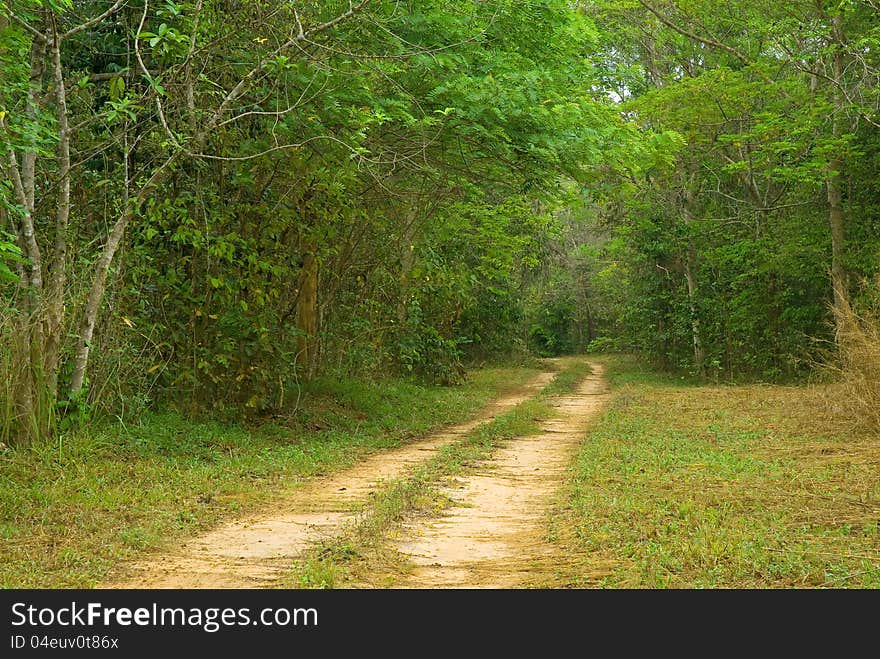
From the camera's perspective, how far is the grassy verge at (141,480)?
18.4 feet

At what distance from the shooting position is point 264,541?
6043 millimetres

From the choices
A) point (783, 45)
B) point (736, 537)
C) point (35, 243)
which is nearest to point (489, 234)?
point (783, 45)

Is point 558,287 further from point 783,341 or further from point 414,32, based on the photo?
point 414,32

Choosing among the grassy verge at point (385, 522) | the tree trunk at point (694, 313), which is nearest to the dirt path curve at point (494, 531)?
the grassy verge at point (385, 522)

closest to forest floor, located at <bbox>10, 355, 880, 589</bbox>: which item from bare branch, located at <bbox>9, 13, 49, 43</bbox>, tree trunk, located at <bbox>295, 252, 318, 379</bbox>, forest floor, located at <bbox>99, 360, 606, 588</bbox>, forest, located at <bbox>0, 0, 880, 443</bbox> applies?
forest floor, located at <bbox>99, 360, 606, 588</bbox>

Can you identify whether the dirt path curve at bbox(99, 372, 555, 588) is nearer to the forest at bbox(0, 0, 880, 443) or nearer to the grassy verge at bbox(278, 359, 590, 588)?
the grassy verge at bbox(278, 359, 590, 588)

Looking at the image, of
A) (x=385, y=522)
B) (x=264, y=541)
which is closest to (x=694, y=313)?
(x=385, y=522)

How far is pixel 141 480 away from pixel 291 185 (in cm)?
488

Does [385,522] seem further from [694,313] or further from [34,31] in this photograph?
[694,313]

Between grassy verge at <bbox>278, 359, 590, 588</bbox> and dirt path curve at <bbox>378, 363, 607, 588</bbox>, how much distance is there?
138 millimetres

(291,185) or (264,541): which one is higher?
(291,185)

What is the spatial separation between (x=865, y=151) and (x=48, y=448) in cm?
1644

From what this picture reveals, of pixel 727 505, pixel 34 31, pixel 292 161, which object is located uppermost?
pixel 34 31

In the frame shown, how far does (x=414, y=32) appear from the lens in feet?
33.9
